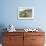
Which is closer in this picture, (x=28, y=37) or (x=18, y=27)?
(x=28, y=37)

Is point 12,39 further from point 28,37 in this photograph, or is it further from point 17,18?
point 17,18

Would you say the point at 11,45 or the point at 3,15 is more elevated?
the point at 3,15

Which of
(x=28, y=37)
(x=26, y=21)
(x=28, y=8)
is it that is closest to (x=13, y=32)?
(x=28, y=37)

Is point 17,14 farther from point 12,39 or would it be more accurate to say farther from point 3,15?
point 12,39

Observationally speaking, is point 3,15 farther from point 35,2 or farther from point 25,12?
point 35,2

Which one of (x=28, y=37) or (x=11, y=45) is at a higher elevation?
(x=28, y=37)

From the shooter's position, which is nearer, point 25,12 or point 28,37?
point 28,37

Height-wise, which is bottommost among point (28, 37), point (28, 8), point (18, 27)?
Answer: point (28, 37)

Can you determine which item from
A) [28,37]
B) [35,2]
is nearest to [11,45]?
[28,37]

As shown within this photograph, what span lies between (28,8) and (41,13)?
46 centimetres

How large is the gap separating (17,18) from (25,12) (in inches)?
12.9

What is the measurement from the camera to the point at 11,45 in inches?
140

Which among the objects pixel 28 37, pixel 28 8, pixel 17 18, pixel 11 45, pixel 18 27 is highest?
pixel 28 8

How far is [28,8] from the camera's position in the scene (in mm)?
4039
